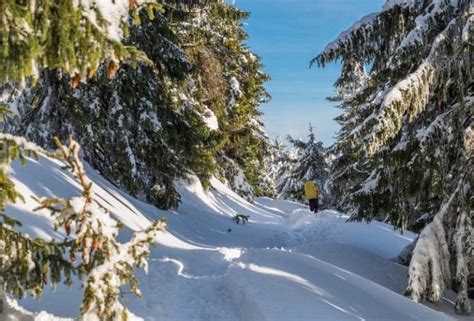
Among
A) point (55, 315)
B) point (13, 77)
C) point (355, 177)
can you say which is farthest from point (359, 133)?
point (355, 177)

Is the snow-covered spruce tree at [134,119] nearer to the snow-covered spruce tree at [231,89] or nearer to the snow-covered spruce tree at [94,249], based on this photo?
the snow-covered spruce tree at [231,89]

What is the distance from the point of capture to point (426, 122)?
8562 mm

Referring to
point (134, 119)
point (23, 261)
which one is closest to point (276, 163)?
point (134, 119)

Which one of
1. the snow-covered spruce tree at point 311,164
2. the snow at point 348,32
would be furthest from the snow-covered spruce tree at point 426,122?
the snow-covered spruce tree at point 311,164

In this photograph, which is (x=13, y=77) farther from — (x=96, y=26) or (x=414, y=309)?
(x=414, y=309)

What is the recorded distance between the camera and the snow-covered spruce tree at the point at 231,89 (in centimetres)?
1783

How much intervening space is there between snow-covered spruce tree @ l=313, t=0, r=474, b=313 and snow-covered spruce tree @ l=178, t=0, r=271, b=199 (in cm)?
906

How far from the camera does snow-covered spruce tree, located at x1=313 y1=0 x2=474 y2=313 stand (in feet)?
22.9

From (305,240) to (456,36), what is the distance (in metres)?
11.5

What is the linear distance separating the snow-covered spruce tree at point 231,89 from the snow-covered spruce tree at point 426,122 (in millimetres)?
9064

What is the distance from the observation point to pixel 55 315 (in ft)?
17.5

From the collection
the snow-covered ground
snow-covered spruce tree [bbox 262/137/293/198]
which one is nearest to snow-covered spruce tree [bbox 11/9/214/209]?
the snow-covered ground

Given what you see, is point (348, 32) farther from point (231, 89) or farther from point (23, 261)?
point (231, 89)

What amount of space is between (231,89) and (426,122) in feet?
56.0
